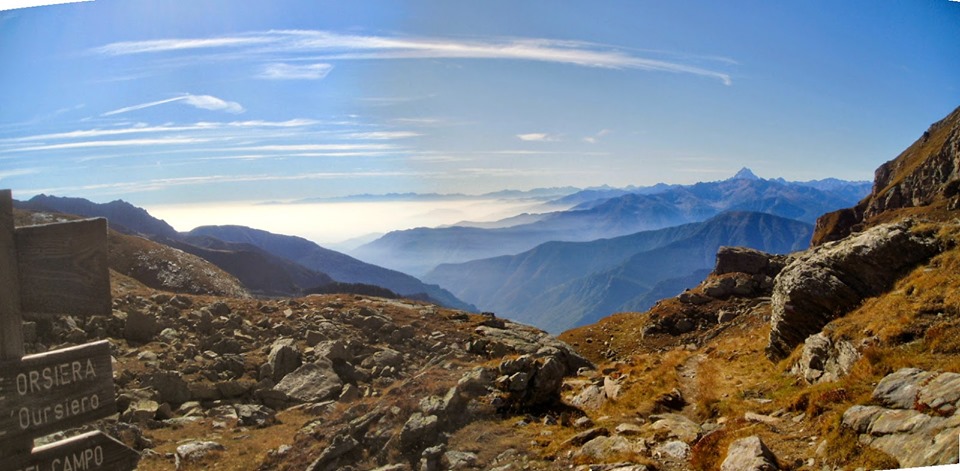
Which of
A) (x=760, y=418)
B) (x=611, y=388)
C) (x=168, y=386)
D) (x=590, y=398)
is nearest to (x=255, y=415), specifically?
(x=168, y=386)

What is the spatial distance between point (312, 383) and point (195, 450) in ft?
21.8

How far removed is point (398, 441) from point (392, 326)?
19.0 metres

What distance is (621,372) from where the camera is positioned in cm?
2409

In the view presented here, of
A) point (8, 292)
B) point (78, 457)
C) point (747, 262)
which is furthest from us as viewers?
point (747, 262)

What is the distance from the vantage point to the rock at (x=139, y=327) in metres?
25.9

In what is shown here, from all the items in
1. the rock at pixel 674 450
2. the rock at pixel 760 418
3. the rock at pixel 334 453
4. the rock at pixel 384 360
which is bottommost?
the rock at pixel 384 360

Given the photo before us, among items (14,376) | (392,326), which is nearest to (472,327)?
(392,326)

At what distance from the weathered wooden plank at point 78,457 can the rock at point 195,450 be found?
11669 millimetres

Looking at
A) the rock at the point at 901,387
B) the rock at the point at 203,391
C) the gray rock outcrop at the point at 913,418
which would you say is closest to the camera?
the gray rock outcrop at the point at 913,418

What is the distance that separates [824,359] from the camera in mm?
14789

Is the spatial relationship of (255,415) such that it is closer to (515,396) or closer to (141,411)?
(141,411)

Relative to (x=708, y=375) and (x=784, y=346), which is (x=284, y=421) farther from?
(x=784, y=346)

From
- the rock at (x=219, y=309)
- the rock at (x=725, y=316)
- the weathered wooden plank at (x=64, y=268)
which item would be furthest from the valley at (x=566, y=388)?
the rock at (x=725, y=316)

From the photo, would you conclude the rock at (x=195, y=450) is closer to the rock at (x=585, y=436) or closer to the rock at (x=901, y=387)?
the rock at (x=585, y=436)
